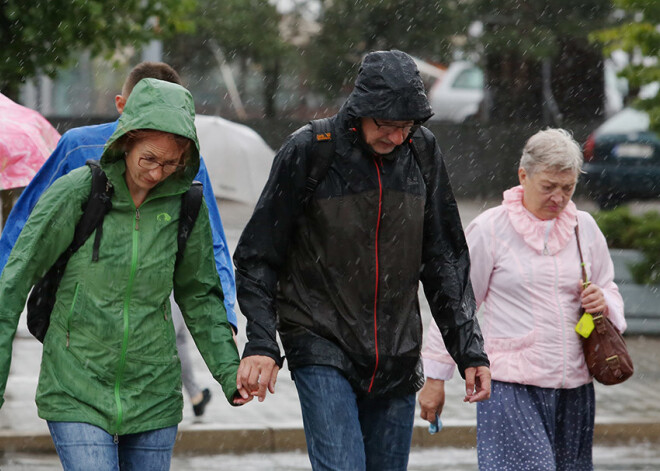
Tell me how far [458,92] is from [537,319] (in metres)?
24.4

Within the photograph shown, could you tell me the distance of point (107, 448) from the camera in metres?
3.99

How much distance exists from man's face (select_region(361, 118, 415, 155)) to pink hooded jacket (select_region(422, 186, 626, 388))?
1174mm

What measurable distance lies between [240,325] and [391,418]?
749 centimetres

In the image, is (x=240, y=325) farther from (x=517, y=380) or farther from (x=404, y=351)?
(x=404, y=351)

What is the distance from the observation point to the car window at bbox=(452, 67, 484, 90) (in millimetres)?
29359

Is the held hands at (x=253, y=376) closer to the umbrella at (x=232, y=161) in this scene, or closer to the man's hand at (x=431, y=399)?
the man's hand at (x=431, y=399)

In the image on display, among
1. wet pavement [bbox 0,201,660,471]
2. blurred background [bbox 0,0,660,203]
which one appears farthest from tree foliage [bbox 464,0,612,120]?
wet pavement [bbox 0,201,660,471]

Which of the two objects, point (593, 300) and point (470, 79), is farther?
point (470, 79)

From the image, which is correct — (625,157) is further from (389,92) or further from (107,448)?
(107,448)

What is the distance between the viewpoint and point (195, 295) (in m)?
4.33

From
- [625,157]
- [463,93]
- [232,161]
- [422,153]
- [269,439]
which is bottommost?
[269,439]

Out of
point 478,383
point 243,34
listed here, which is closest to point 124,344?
point 478,383

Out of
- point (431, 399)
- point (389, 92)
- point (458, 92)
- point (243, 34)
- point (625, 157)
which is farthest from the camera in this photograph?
point (458, 92)

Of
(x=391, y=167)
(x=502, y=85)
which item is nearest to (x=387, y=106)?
(x=391, y=167)
